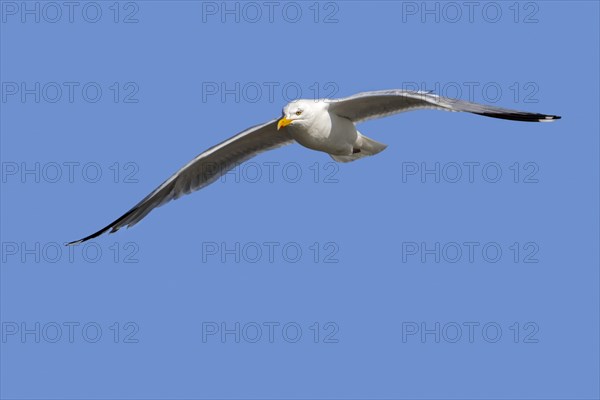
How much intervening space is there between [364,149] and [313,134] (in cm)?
85

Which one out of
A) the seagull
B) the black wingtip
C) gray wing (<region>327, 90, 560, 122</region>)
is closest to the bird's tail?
the seagull

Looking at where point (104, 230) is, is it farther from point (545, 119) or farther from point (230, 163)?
point (545, 119)

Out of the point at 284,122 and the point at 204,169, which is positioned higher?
the point at 284,122

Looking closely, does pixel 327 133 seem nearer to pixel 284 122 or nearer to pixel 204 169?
pixel 284 122

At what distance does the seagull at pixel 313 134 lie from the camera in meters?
9.46

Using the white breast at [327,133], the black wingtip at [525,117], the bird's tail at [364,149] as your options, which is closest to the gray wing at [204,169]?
the bird's tail at [364,149]

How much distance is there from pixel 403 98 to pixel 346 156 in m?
1.16

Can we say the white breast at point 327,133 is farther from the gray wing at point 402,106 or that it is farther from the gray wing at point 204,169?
the gray wing at point 204,169

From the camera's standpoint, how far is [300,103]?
9.97 metres

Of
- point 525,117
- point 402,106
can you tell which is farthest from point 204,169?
point 525,117

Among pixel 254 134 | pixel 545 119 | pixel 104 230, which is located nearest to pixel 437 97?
pixel 545 119

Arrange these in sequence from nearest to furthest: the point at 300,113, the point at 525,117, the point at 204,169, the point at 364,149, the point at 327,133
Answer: the point at 525,117 → the point at 300,113 → the point at 327,133 → the point at 364,149 → the point at 204,169

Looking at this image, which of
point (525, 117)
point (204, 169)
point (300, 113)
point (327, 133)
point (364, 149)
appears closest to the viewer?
point (525, 117)

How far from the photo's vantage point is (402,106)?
10008 mm
